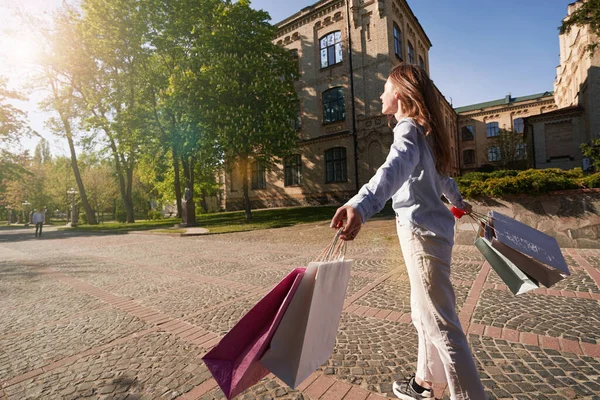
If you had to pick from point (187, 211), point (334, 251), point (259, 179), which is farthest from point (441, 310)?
point (259, 179)

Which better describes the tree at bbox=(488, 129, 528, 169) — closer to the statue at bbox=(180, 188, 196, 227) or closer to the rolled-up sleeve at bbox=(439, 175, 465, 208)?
the statue at bbox=(180, 188, 196, 227)

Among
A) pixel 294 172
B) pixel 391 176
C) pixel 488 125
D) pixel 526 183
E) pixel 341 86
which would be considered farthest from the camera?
pixel 488 125

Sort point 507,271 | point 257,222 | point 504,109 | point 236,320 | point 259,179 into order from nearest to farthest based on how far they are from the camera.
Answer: point 507,271 → point 236,320 → point 257,222 → point 259,179 → point 504,109

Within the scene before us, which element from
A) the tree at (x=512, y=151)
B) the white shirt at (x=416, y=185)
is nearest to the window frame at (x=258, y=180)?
the tree at (x=512, y=151)

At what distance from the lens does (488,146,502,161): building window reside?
3828 centimetres

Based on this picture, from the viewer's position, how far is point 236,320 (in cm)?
369

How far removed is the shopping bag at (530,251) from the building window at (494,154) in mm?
42812

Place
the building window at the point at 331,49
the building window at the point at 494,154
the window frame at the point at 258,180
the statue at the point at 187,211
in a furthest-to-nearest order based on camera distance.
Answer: the building window at the point at 494,154 → the window frame at the point at 258,180 → the building window at the point at 331,49 → the statue at the point at 187,211

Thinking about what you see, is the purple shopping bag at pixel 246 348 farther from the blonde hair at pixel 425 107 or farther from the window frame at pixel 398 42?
the window frame at pixel 398 42

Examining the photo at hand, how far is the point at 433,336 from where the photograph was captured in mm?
1655

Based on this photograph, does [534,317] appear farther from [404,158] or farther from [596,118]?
[596,118]

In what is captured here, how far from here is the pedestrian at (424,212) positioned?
1.49 meters

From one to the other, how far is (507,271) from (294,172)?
2492 cm

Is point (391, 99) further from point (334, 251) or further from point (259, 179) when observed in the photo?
point (259, 179)
